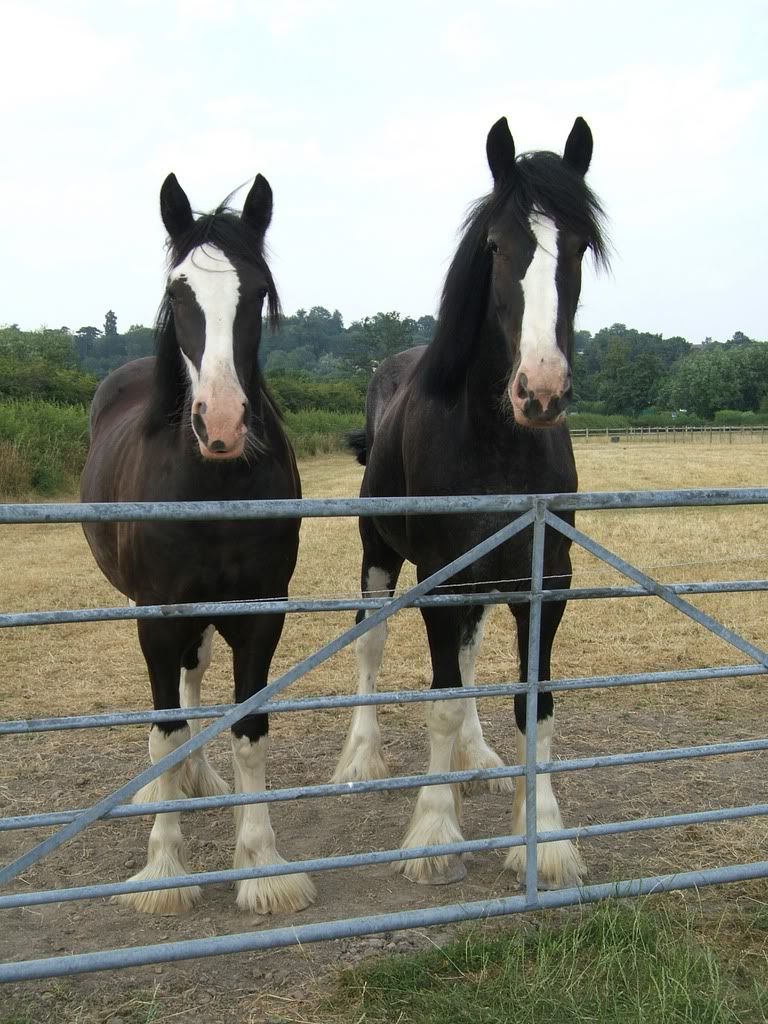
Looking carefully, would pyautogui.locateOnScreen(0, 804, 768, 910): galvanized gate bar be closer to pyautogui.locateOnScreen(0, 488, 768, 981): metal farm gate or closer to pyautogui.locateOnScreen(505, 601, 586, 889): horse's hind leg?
pyautogui.locateOnScreen(0, 488, 768, 981): metal farm gate

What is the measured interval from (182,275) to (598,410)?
73.9m

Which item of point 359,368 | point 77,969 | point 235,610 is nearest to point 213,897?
point 77,969

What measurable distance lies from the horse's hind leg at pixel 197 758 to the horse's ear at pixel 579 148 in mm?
2576

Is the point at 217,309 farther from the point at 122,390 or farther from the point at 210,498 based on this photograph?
the point at 122,390

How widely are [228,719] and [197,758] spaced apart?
1.86 m

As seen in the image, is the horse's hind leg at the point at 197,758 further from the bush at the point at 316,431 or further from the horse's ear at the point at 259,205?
the bush at the point at 316,431

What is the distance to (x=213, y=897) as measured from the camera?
326 centimetres

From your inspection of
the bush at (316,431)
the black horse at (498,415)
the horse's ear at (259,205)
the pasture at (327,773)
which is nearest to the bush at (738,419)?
the bush at (316,431)

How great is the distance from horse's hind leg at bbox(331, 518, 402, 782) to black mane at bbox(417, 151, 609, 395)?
1.43m

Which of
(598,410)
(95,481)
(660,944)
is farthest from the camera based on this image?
(598,410)

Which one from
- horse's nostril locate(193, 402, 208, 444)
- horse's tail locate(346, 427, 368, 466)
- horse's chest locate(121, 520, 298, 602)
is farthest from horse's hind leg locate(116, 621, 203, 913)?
horse's tail locate(346, 427, 368, 466)

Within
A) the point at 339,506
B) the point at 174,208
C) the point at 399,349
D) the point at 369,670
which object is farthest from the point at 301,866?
the point at 399,349

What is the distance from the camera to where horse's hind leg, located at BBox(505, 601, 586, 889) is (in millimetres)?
3225

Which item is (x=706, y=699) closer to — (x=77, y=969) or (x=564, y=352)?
(x=564, y=352)
